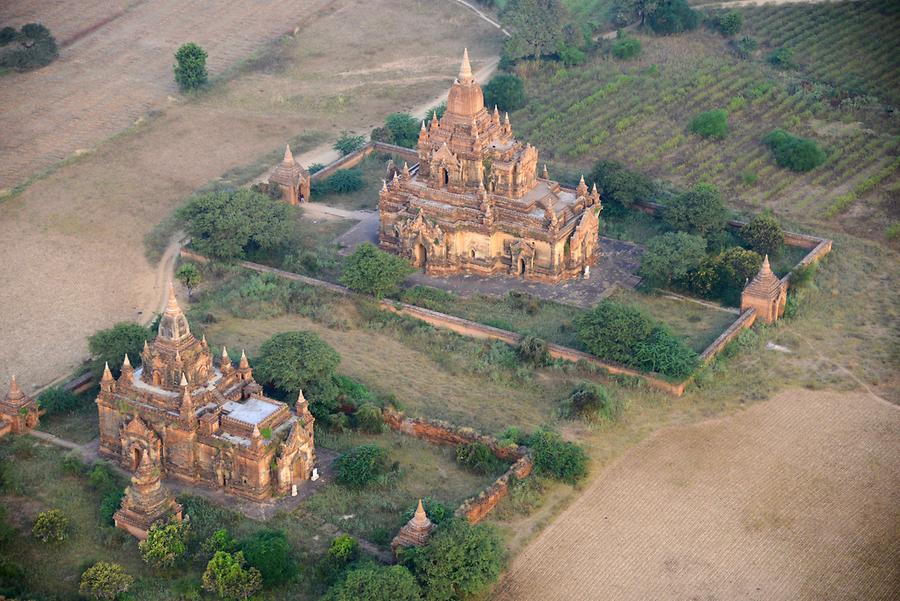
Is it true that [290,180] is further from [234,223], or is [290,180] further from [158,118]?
[158,118]

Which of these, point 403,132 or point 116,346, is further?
point 403,132

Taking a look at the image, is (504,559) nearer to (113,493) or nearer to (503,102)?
(113,493)

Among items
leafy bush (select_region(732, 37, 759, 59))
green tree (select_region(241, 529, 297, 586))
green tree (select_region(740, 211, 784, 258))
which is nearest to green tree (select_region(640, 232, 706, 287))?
green tree (select_region(740, 211, 784, 258))

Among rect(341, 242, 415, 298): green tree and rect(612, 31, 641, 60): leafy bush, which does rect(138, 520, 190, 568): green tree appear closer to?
rect(341, 242, 415, 298): green tree

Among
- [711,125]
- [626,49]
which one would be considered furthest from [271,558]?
[626,49]

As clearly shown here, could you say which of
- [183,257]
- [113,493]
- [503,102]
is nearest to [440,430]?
[113,493]

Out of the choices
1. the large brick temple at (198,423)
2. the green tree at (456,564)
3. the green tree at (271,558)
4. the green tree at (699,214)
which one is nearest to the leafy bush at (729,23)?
the green tree at (699,214)
